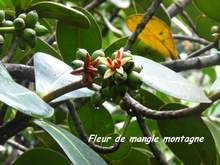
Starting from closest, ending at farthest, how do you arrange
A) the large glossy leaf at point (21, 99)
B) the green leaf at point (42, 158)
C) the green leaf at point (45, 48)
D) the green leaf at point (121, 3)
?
the large glossy leaf at point (21, 99)
the green leaf at point (42, 158)
the green leaf at point (45, 48)
the green leaf at point (121, 3)

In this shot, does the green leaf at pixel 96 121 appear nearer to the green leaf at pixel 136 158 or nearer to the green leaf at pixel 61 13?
the green leaf at pixel 136 158

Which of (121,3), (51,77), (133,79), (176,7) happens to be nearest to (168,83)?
(133,79)

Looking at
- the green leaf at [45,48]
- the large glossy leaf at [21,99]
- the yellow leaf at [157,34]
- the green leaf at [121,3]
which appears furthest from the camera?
the green leaf at [121,3]

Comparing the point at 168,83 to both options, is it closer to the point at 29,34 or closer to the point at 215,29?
the point at 29,34

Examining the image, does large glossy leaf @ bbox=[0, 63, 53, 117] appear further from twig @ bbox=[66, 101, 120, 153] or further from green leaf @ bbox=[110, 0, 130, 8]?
green leaf @ bbox=[110, 0, 130, 8]

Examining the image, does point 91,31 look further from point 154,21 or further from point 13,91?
point 13,91

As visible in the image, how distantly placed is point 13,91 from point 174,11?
2.44 feet

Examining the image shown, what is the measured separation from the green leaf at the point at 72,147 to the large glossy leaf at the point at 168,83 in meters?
0.15

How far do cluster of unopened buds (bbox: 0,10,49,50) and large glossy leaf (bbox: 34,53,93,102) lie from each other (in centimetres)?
3

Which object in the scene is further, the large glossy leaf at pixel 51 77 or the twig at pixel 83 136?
the twig at pixel 83 136

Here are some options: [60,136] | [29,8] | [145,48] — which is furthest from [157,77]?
[145,48]

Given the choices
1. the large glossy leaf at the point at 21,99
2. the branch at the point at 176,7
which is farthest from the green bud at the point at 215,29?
the large glossy leaf at the point at 21,99

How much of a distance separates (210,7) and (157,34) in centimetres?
13

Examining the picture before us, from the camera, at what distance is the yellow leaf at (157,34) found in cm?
111
